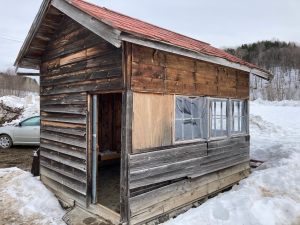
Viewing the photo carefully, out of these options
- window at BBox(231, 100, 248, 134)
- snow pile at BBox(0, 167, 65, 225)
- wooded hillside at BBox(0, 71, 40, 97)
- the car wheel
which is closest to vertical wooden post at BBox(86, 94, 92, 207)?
snow pile at BBox(0, 167, 65, 225)

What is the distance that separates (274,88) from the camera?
124ft

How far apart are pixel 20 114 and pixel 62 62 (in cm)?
1521

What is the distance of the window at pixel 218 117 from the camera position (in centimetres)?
673

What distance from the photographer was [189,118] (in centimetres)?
598

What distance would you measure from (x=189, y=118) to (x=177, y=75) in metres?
1.06

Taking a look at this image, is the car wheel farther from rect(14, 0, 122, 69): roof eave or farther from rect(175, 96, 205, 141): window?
rect(175, 96, 205, 141): window

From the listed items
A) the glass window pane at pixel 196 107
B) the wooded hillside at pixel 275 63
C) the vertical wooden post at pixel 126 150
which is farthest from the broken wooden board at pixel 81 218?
the wooded hillside at pixel 275 63

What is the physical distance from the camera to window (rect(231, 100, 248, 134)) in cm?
760

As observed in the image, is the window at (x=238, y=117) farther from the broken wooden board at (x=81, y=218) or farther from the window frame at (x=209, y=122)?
the broken wooden board at (x=81, y=218)

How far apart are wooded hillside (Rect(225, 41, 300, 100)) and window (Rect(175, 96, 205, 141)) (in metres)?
33.4

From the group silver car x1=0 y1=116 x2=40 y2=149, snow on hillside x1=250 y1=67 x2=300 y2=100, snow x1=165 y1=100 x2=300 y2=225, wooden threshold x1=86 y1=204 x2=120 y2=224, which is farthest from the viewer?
snow on hillside x1=250 y1=67 x2=300 y2=100

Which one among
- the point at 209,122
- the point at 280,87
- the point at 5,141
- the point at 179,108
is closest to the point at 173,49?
the point at 179,108

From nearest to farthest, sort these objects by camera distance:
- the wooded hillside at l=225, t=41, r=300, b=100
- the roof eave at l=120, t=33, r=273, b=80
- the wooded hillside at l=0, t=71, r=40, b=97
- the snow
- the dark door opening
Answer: the roof eave at l=120, t=33, r=273, b=80
the snow
the dark door opening
the wooded hillside at l=225, t=41, r=300, b=100
the wooded hillside at l=0, t=71, r=40, b=97

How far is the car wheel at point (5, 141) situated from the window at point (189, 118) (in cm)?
1022
